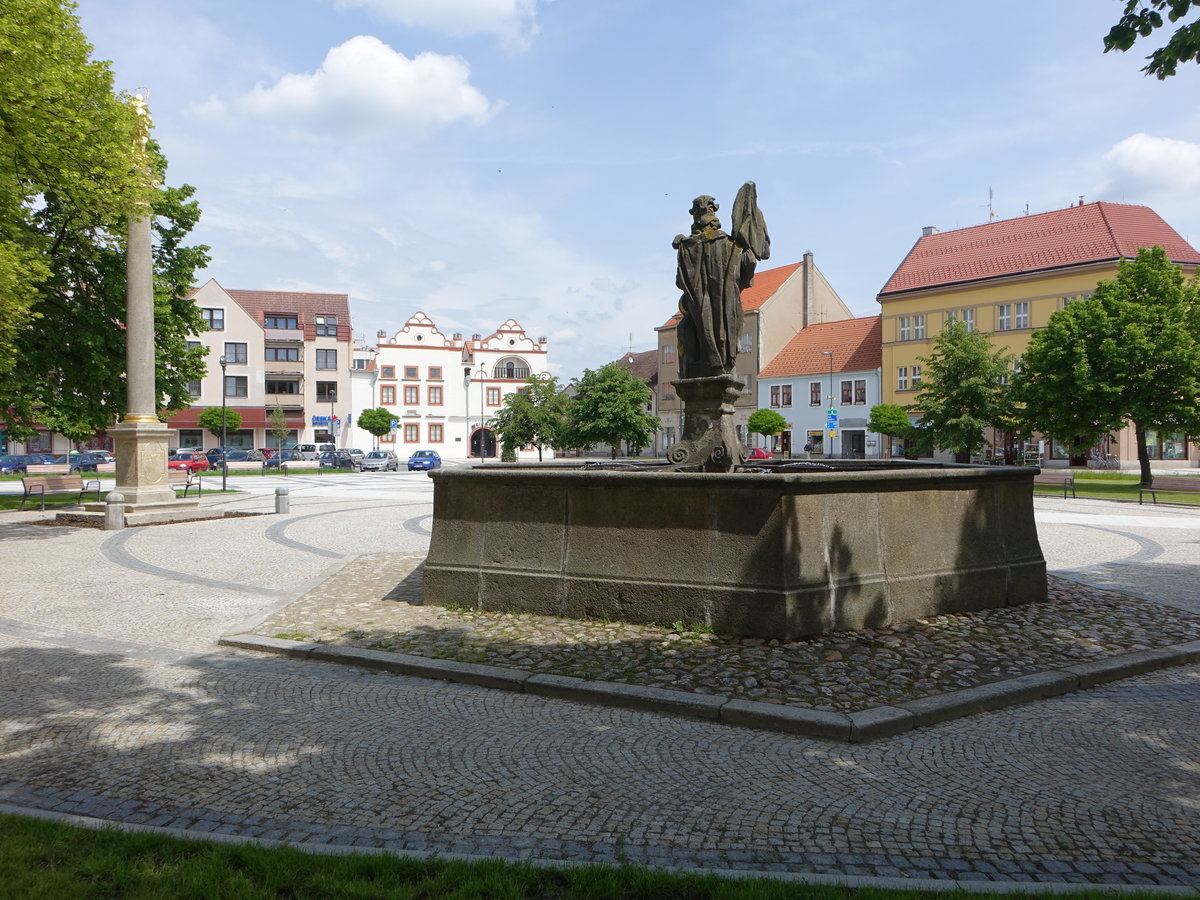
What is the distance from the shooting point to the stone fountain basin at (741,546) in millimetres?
6922

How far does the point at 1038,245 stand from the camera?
167 ft

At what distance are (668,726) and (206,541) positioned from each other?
Result: 12.2m

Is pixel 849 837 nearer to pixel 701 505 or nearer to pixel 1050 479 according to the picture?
pixel 701 505

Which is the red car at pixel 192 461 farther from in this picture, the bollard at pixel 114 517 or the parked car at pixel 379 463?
the bollard at pixel 114 517

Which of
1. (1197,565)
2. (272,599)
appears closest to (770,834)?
(272,599)

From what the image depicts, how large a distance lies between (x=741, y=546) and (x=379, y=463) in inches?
2000

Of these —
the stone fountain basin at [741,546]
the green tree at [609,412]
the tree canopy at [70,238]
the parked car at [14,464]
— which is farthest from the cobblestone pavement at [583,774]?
the parked car at [14,464]

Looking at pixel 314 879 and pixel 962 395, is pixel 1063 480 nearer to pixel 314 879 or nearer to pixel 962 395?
pixel 962 395

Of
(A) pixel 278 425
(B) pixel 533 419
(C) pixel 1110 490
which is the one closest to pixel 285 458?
(A) pixel 278 425

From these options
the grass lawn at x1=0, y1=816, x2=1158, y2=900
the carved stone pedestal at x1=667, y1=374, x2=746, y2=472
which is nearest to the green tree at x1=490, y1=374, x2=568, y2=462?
the carved stone pedestal at x1=667, y1=374, x2=746, y2=472

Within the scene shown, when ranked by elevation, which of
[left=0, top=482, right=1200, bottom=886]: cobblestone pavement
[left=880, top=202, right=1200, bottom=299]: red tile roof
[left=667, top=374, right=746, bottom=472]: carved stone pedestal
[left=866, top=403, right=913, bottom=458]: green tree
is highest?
[left=880, top=202, right=1200, bottom=299]: red tile roof

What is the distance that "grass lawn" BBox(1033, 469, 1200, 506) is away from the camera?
26266 millimetres

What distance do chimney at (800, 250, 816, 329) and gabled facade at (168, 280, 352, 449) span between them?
130 feet

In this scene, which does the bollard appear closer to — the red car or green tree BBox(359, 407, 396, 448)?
the red car
